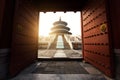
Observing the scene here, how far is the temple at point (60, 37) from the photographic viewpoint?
67.9 ft

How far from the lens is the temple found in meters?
20.7

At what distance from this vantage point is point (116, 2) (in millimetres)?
2654

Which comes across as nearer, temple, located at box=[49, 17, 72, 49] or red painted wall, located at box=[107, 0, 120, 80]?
red painted wall, located at box=[107, 0, 120, 80]

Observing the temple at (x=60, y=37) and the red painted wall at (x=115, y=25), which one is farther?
the temple at (x=60, y=37)

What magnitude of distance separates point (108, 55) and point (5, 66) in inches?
117

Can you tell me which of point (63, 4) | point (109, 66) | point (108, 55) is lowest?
point (109, 66)

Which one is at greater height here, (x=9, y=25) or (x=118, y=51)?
(x=9, y=25)

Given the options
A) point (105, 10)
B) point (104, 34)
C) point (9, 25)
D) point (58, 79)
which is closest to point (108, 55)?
point (104, 34)

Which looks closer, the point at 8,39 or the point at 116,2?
the point at 116,2

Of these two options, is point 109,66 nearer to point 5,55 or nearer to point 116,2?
point 116,2

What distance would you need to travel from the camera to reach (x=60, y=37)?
2439cm

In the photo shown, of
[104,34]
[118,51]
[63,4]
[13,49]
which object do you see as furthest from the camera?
[63,4]

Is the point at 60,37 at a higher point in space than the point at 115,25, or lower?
higher

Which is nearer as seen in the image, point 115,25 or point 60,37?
point 115,25
